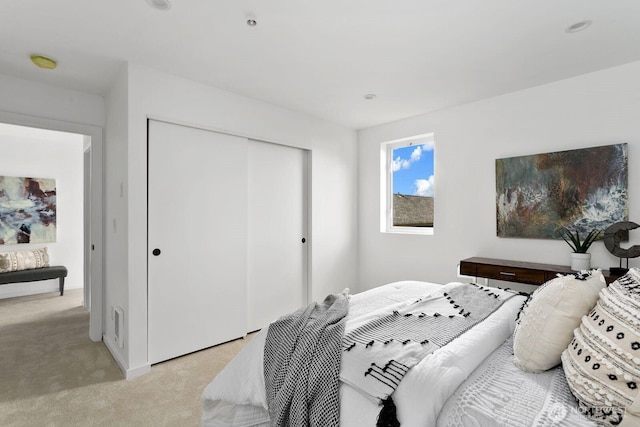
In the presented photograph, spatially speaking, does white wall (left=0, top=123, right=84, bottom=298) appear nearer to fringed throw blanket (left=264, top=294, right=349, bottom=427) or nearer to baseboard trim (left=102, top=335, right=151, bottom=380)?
baseboard trim (left=102, top=335, right=151, bottom=380)

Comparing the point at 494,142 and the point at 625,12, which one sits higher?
the point at 625,12

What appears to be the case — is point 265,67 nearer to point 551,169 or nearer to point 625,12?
point 625,12

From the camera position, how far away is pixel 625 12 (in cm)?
187

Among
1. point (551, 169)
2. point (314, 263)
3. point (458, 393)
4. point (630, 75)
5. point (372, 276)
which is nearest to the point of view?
point (458, 393)

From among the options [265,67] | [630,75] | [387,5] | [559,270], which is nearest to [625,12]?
[630,75]

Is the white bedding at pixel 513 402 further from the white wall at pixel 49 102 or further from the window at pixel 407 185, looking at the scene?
the white wall at pixel 49 102

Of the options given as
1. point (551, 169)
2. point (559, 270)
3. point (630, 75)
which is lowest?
point (559, 270)

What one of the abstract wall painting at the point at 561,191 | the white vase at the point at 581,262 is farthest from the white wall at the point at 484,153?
the white vase at the point at 581,262

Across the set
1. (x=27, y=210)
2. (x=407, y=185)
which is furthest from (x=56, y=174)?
(x=407, y=185)

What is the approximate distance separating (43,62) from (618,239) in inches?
179

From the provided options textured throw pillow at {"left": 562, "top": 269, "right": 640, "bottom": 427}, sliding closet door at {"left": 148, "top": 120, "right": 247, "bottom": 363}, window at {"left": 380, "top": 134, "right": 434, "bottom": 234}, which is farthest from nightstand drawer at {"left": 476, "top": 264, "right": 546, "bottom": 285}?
sliding closet door at {"left": 148, "top": 120, "right": 247, "bottom": 363}

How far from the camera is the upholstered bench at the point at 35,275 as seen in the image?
4266 millimetres

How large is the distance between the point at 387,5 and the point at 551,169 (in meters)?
2.10

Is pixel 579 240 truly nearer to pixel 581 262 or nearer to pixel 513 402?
pixel 581 262
